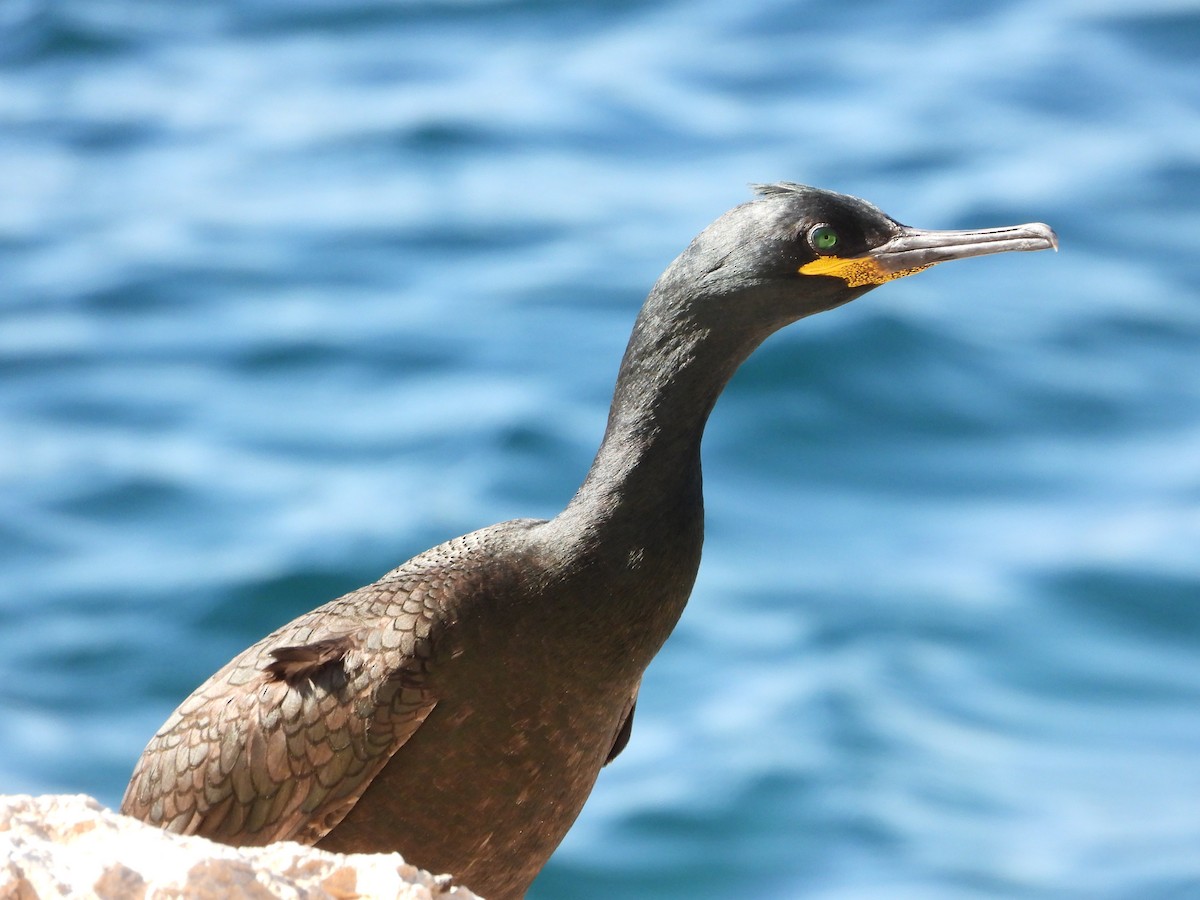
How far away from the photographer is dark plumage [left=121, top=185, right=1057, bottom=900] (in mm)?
4848

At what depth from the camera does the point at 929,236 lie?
497cm

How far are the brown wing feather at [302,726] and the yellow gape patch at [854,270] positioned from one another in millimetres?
1431

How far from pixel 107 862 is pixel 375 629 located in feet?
5.53

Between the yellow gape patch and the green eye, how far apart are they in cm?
3

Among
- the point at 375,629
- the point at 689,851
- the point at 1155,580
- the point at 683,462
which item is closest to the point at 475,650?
the point at 375,629

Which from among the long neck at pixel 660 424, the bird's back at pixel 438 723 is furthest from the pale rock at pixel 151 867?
the long neck at pixel 660 424

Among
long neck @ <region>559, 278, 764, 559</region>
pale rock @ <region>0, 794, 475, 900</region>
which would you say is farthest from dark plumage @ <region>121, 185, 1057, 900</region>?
pale rock @ <region>0, 794, 475, 900</region>

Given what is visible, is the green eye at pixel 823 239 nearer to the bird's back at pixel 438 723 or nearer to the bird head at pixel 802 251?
the bird head at pixel 802 251

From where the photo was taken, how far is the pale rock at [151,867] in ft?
10.7

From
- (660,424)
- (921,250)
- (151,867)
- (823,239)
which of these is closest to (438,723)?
(660,424)

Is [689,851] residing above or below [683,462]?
above

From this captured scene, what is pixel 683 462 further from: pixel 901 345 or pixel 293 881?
pixel 901 345

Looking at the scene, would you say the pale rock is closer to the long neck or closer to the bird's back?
the bird's back

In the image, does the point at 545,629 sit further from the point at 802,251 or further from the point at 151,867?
the point at 151,867
